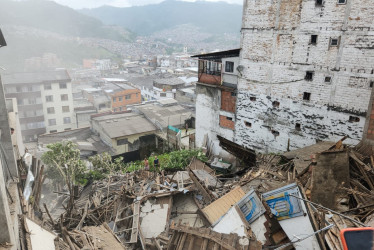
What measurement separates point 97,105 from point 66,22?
483ft

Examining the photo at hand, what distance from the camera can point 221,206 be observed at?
988 cm

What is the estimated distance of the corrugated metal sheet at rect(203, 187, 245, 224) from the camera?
9.71m

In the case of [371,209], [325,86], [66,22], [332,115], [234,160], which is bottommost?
[234,160]

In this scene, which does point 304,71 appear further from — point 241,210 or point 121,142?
point 121,142

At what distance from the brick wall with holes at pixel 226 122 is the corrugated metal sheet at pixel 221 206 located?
10544 mm

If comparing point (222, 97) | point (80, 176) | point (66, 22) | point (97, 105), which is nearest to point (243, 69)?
point (222, 97)

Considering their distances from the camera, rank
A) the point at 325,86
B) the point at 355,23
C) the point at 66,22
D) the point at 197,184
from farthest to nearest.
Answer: the point at 66,22
the point at 325,86
the point at 355,23
the point at 197,184

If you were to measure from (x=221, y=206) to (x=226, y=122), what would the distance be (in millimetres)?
11438

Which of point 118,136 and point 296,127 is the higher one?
point 296,127

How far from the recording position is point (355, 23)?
1350cm

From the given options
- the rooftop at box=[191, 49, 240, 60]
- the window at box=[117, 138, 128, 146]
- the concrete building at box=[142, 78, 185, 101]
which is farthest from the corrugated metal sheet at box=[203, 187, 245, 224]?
the concrete building at box=[142, 78, 185, 101]

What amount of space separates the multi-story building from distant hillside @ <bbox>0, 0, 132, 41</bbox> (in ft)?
414

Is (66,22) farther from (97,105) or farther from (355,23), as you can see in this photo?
(355,23)

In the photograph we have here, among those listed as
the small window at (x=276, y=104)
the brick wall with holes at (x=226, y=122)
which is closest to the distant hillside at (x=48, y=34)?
the brick wall with holes at (x=226, y=122)
